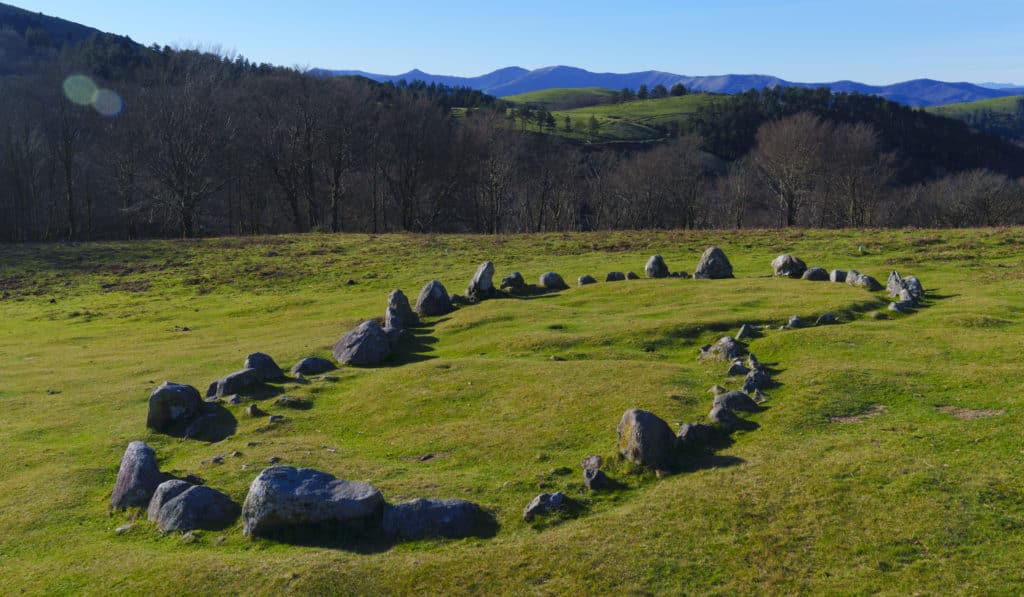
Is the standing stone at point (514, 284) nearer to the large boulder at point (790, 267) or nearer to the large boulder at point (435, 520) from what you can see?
the large boulder at point (790, 267)

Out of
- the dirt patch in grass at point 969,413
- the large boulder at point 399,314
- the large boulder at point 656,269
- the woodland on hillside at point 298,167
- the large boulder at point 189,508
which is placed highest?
the woodland on hillside at point 298,167

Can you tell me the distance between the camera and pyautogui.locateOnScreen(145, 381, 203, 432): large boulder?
20359 millimetres

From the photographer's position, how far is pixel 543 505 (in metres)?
13.7

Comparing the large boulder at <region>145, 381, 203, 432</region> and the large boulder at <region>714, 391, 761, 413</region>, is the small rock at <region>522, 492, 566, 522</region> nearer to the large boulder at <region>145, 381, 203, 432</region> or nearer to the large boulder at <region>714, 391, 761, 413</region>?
the large boulder at <region>714, 391, 761, 413</region>

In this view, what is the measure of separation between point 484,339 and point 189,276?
Result: 31497 mm

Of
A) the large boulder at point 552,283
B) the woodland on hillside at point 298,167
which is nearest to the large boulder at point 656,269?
the large boulder at point 552,283

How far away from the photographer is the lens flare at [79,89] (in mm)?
81438

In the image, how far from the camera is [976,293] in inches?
1175

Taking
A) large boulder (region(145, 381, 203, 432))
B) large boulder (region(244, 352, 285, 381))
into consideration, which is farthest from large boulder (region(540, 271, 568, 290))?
large boulder (region(145, 381, 203, 432))

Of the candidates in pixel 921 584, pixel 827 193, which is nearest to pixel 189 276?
pixel 921 584

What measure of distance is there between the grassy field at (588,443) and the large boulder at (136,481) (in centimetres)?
60

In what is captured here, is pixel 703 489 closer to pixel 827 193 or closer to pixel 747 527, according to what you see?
pixel 747 527

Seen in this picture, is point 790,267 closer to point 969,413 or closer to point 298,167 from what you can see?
point 969,413

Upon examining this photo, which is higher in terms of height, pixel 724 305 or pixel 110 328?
pixel 724 305
